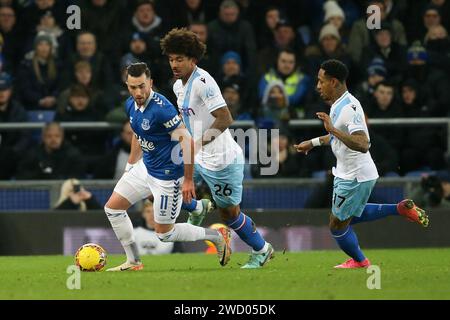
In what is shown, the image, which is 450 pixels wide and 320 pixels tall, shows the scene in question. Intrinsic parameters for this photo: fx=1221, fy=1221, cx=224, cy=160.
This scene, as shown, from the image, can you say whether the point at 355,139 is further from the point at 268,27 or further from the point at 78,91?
the point at 268,27

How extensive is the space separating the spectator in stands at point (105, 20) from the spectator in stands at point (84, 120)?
52.8 inches

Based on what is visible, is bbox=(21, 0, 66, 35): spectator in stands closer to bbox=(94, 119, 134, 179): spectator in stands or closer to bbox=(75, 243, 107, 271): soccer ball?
bbox=(94, 119, 134, 179): spectator in stands

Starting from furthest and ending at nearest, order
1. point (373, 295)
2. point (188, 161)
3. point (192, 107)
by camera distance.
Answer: point (192, 107), point (188, 161), point (373, 295)

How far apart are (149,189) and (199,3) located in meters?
7.76

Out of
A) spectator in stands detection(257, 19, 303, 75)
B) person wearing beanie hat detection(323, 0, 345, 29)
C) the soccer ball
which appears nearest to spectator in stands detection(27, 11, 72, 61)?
spectator in stands detection(257, 19, 303, 75)

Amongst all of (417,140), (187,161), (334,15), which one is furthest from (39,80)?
(187,161)

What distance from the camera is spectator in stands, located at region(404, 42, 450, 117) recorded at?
60.1 ft

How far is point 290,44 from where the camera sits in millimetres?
18875

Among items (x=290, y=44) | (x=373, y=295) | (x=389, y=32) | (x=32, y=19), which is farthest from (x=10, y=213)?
(x=373, y=295)

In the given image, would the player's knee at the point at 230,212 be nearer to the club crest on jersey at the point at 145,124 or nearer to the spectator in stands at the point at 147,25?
the club crest on jersey at the point at 145,124

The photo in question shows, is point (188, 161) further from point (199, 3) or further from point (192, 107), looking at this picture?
point (199, 3)

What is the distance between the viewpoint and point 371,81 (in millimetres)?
18094

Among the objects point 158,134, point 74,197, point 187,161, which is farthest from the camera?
point 74,197

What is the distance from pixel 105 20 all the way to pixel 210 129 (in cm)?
745
